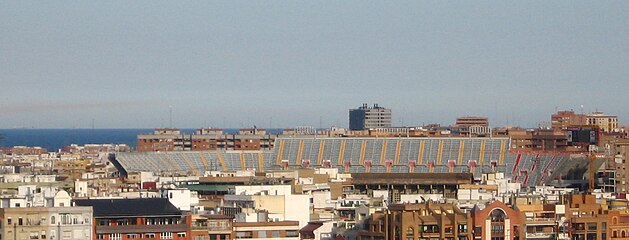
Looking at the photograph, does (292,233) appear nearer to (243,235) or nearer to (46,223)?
(243,235)

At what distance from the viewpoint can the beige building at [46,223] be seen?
317 ft

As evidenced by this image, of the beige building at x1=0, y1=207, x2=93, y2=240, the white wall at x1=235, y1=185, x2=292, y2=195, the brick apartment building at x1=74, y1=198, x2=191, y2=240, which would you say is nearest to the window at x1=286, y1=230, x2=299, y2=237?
the brick apartment building at x1=74, y1=198, x2=191, y2=240

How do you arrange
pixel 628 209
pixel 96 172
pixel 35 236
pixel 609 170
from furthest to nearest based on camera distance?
pixel 96 172
pixel 609 170
pixel 628 209
pixel 35 236

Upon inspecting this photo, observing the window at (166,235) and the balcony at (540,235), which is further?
the balcony at (540,235)

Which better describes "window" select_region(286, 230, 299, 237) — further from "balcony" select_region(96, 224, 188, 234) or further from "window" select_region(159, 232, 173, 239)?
"window" select_region(159, 232, 173, 239)

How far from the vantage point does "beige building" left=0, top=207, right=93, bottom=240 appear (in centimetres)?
9662

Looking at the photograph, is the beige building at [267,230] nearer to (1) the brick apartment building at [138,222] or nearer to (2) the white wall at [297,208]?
(1) the brick apartment building at [138,222]

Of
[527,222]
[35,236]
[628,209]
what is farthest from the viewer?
[628,209]

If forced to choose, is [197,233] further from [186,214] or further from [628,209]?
[628,209]

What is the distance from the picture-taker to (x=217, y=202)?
4985 inches

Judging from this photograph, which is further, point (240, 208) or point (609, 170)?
point (609, 170)

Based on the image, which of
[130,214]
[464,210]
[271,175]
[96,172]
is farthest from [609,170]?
[130,214]

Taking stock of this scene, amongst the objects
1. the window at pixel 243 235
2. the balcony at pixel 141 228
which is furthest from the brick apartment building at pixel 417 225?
the balcony at pixel 141 228

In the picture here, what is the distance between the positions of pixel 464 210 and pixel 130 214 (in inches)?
726
